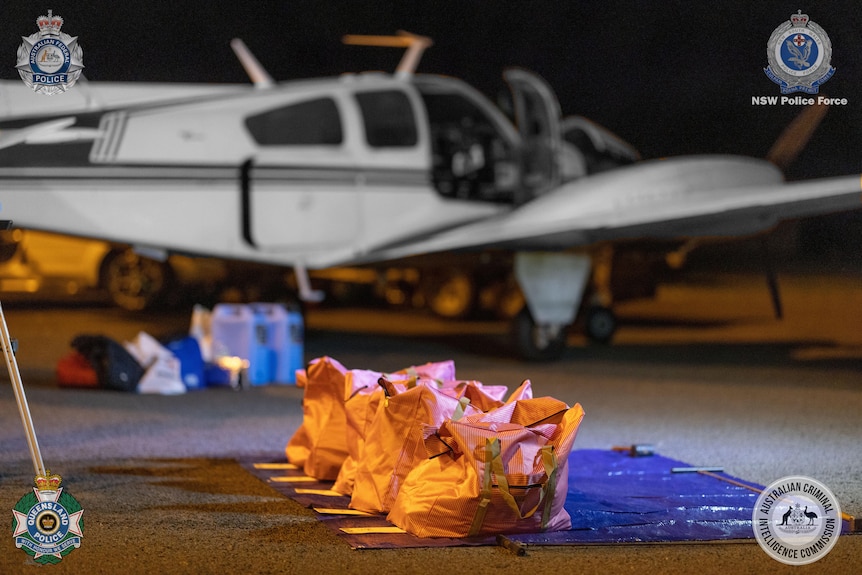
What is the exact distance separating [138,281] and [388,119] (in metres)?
6.52

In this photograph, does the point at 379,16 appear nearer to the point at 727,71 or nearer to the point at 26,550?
the point at 727,71

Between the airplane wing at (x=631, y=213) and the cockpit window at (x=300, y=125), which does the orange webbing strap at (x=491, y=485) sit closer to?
the airplane wing at (x=631, y=213)

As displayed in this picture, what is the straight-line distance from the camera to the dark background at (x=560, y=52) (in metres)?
8.98

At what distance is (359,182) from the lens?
11.0m

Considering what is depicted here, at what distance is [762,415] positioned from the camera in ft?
27.5

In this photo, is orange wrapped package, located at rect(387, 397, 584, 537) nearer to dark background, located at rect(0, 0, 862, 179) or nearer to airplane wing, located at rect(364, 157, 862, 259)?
dark background, located at rect(0, 0, 862, 179)

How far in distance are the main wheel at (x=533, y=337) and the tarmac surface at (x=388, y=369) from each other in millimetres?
160

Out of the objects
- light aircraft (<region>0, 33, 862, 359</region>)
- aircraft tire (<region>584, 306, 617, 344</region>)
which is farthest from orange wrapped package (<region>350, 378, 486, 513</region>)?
aircraft tire (<region>584, 306, 617, 344</region>)

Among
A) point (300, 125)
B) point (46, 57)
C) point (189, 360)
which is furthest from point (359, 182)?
point (46, 57)

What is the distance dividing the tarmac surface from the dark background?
103 inches

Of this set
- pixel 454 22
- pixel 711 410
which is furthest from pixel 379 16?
pixel 711 410

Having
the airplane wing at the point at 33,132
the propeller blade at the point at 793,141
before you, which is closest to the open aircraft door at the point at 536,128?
the propeller blade at the point at 793,141

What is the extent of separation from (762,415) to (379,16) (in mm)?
8524

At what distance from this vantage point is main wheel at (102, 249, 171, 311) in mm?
16000
